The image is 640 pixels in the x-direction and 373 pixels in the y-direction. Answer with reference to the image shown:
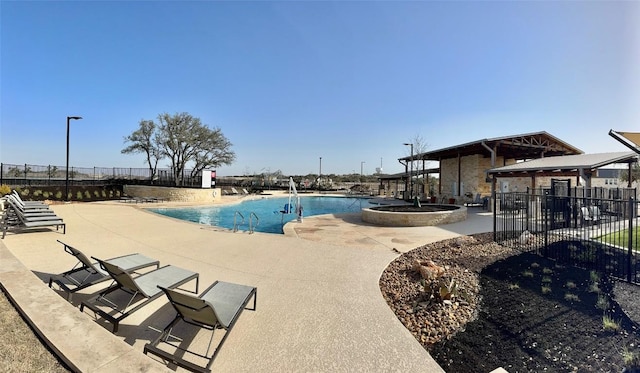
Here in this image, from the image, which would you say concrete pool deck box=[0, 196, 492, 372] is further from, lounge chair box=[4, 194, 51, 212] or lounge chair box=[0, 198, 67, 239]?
lounge chair box=[4, 194, 51, 212]

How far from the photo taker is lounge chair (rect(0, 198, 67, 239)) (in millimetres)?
7676

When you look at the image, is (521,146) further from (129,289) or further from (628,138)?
(129,289)

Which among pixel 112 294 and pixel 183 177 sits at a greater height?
pixel 183 177

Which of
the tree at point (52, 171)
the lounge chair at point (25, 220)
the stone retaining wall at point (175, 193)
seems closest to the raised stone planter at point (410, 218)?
the lounge chair at point (25, 220)

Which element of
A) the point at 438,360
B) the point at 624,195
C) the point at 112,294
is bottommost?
the point at 438,360

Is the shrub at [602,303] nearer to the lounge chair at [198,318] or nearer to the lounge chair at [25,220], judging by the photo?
the lounge chair at [198,318]

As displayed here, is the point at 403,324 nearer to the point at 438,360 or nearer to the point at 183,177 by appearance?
the point at 438,360

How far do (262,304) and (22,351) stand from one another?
2256 mm

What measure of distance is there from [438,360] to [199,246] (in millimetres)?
5921

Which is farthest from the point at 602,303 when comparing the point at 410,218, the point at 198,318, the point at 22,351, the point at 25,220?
the point at 25,220

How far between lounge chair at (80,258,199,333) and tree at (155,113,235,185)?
90.2 ft

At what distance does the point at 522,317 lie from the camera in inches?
142

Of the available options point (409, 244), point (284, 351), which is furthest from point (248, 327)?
point (409, 244)

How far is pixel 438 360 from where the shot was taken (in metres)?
2.84
